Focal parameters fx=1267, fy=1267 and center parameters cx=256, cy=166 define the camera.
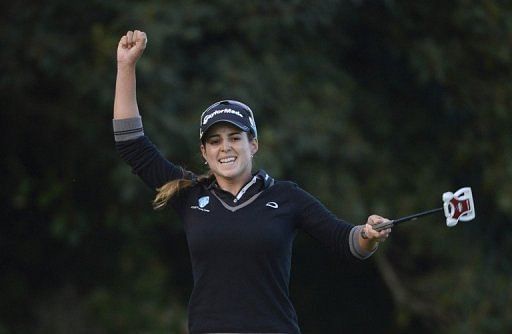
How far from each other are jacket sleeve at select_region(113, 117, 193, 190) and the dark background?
427cm

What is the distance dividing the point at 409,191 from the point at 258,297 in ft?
22.9

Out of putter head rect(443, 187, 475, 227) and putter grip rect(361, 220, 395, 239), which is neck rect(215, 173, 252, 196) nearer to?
putter grip rect(361, 220, 395, 239)

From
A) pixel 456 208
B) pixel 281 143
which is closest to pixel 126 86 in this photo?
pixel 456 208

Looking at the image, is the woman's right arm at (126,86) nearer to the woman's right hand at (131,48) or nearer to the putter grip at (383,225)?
the woman's right hand at (131,48)

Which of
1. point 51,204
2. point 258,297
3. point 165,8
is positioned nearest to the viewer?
point 258,297

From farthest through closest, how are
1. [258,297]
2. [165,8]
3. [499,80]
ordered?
[499,80]
[165,8]
[258,297]

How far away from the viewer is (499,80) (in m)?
11.2

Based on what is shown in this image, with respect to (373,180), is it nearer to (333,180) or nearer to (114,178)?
(333,180)

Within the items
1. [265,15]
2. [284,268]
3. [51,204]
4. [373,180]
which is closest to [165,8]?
[265,15]

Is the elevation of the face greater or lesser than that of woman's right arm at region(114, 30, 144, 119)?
lesser

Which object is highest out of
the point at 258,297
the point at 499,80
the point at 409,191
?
the point at 499,80

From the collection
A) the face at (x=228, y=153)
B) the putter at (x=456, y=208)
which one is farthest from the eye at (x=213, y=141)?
the putter at (x=456, y=208)

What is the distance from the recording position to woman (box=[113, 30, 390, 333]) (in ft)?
15.0

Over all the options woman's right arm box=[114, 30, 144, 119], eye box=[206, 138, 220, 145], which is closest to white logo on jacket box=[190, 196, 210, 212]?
eye box=[206, 138, 220, 145]
